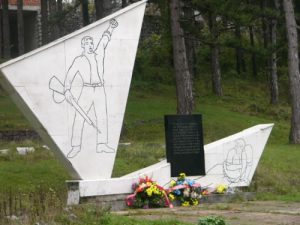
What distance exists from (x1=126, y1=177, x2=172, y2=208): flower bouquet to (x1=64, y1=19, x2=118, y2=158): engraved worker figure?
0.91 m

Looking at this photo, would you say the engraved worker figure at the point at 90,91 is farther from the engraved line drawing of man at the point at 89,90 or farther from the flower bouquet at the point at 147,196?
the flower bouquet at the point at 147,196

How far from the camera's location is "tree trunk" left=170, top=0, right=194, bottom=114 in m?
22.3

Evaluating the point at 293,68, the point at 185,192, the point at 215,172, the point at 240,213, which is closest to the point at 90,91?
the point at 185,192

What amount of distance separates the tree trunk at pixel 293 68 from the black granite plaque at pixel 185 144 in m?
10.2

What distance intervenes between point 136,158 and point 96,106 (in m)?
4.47

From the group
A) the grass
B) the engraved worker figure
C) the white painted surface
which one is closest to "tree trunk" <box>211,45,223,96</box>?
the grass

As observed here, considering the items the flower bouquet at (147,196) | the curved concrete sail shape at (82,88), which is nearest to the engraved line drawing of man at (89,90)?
the curved concrete sail shape at (82,88)

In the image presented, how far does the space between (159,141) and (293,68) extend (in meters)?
5.90

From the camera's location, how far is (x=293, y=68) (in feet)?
79.6

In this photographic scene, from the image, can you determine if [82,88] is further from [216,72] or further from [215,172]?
[216,72]

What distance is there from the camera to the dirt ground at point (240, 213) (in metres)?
10.4

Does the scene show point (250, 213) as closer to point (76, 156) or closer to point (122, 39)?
point (76, 156)

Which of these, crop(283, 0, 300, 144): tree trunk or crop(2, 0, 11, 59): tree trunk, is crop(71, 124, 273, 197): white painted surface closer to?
crop(283, 0, 300, 144): tree trunk

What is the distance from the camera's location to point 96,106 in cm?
1310
